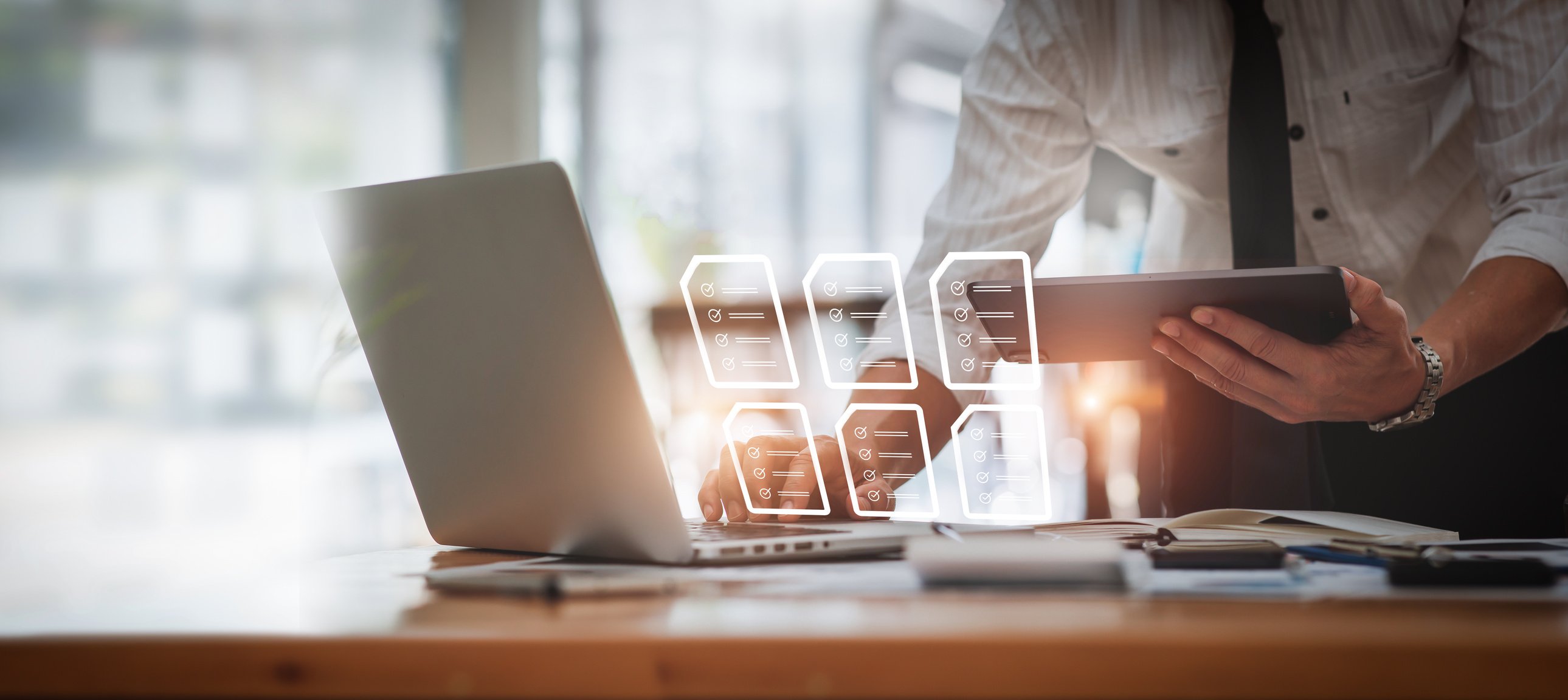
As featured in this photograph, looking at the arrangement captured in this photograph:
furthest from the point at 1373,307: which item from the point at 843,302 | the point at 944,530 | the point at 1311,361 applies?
the point at 843,302

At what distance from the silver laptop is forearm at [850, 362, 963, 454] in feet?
1.25

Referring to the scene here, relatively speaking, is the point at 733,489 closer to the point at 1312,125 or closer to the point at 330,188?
the point at 1312,125

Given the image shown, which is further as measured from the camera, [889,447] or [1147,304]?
[889,447]

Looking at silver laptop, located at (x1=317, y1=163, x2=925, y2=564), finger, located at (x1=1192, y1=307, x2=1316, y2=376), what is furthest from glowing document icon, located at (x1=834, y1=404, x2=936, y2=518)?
finger, located at (x1=1192, y1=307, x2=1316, y2=376)

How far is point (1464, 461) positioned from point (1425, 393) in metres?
0.38

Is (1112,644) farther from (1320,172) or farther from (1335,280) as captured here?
(1320,172)

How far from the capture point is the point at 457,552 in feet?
2.62

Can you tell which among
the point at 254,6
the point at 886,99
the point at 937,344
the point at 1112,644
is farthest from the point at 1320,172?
the point at 886,99

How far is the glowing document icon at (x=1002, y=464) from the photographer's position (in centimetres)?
166

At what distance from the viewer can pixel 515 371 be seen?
2.04ft

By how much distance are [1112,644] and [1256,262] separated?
3.52 feet

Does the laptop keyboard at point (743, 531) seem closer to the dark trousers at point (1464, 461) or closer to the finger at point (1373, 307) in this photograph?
the finger at point (1373, 307)

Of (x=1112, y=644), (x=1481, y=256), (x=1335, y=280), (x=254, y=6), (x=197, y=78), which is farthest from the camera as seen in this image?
(x=254, y=6)

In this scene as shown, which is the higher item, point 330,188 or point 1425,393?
point 330,188
